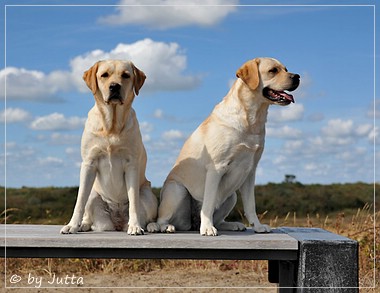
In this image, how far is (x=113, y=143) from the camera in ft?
13.5

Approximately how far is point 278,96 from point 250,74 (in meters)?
0.26

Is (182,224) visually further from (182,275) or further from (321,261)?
(182,275)

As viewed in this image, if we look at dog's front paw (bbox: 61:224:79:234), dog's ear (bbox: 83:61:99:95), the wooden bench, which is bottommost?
the wooden bench

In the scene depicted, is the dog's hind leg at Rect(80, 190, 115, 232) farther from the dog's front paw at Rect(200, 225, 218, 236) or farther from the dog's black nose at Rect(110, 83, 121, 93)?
the dog's black nose at Rect(110, 83, 121, 93)

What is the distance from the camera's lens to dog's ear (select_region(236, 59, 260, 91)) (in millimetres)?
4078

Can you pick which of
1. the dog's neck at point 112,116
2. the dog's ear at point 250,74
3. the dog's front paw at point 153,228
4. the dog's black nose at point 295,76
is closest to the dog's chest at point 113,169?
the dog's neck at point 112,116

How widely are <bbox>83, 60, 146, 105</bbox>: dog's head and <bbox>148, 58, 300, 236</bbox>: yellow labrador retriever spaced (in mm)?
663

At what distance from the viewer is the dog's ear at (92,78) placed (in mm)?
4074

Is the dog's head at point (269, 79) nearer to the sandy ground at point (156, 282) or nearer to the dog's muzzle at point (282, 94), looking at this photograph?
the dog's muzzle at point (282, 94)

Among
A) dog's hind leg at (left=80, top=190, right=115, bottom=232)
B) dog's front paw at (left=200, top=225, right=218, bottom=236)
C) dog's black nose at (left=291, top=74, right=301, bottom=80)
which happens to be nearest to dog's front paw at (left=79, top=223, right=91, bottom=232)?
dog's hind leg at (left=80, top=190, right=115, bottom=232)

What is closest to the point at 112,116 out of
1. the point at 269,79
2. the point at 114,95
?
the point at 114,95

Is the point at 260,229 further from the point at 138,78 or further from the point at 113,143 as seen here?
the point at 138,78

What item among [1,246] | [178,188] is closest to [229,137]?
[178,188]

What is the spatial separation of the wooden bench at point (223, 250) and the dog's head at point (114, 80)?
1.00 meters
